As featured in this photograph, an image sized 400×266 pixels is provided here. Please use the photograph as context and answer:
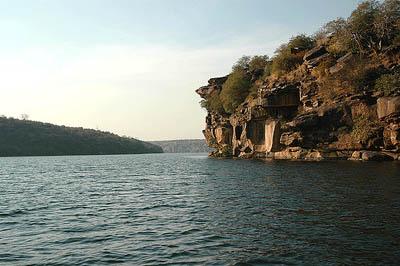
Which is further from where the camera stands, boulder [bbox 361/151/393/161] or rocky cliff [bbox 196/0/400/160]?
rocky cliff [bbox 196/0/400/160]

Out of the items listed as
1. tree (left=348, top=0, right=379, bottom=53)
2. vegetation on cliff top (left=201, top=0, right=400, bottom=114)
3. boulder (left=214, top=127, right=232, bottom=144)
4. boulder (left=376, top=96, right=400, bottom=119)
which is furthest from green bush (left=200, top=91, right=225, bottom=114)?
boulder (left=376, top=96, right=400, bottom=119)

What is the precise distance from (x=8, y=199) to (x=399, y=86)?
2491 inches

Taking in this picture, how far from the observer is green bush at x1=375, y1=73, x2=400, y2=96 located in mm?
70062

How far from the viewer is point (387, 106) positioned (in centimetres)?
6881

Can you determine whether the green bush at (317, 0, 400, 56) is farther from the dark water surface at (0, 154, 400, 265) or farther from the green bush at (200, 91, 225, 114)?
the dark water surface at (0, 154, 400, 265)

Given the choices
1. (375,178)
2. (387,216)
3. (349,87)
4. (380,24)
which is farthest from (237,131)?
(387,216)

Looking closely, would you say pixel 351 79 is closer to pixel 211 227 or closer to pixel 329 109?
pixel 329 109

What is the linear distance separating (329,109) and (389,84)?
13072 mm

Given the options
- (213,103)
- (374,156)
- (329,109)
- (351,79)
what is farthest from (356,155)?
(213,103)

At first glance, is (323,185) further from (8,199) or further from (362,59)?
(362,59)

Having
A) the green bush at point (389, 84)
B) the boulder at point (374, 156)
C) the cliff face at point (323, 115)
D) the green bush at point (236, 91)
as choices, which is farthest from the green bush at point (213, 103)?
the boulder at point (374, 156)

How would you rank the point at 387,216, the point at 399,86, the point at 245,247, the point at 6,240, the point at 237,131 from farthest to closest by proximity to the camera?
the point at 237,131 → the point at 399,86 → the point at 387,216 → the point at 6,240 → the point at 245,247

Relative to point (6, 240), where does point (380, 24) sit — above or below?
above

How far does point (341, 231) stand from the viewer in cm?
2108
